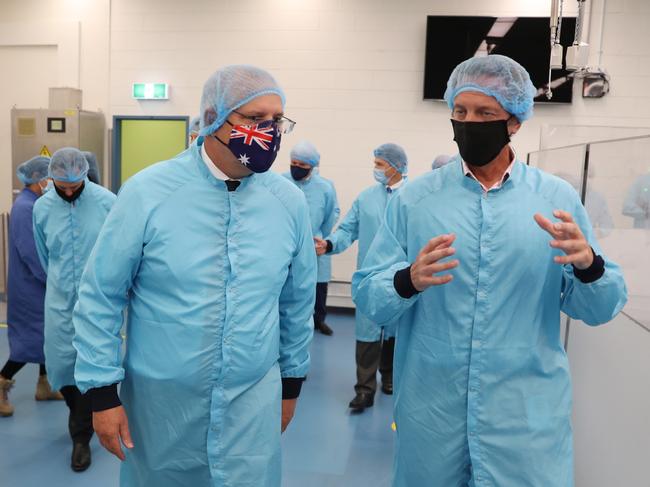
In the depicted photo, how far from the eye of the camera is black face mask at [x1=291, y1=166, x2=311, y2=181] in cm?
483

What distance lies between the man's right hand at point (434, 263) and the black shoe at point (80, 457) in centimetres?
221

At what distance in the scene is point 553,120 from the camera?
5566 mm

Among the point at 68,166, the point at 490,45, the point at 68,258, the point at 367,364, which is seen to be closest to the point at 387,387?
the point at 367,364

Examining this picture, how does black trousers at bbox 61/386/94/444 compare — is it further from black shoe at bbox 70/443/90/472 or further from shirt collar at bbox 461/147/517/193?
shirt collar at bbox 461/147/517/193

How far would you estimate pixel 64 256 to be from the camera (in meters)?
2.82

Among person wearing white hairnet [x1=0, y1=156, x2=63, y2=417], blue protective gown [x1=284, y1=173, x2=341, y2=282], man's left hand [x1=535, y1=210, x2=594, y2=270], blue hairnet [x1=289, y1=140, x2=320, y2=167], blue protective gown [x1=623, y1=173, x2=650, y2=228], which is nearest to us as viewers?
man's left hand [x1=535, y1=210, x2=594, y2=270]

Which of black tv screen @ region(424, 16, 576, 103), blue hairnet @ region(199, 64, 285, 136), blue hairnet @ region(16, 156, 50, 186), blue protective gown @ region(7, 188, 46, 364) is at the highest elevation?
black tv screen @ region(424, 16, 576, 103)

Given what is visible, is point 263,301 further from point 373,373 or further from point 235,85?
point 373,373

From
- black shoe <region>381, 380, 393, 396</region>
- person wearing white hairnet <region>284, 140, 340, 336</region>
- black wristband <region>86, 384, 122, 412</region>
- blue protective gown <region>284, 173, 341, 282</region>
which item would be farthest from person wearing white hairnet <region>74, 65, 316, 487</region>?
blue protective gown <region>284, 173, 341, 282</region>

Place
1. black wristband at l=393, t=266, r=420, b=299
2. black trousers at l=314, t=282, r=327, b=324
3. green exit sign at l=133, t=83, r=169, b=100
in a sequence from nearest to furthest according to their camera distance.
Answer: black wristband at l=393, t=266, r=420, b=299, black trousers at l=314, t=282, r=327, b=324, green exit sign at l=133, t=83, r=169, b=100

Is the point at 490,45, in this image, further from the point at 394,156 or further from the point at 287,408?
the point at 287,408

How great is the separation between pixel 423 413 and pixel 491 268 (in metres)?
0.42

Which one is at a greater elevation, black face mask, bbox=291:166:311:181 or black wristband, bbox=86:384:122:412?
black face mask, bbox=291:166:311:181

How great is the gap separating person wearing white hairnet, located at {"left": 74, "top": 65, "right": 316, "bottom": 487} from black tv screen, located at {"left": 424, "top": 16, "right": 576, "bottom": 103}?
425 cm
